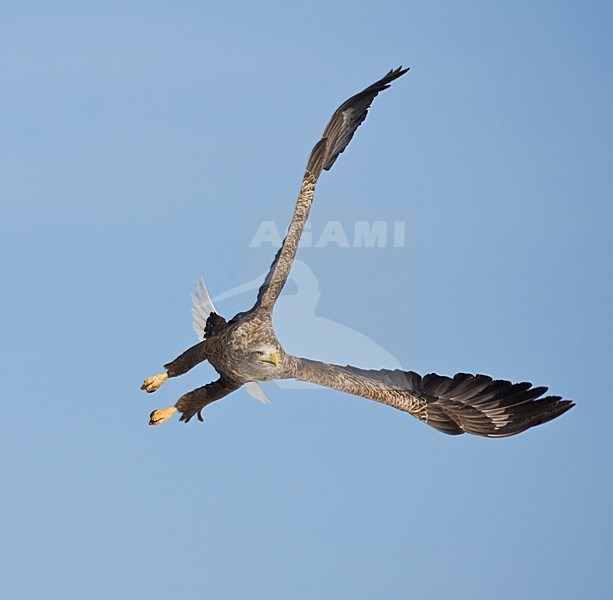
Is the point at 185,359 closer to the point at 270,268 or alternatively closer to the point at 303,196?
the point at 270,268

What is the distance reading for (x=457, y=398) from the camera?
51.9ft

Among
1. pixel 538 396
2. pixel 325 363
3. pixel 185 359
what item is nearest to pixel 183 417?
pixel 185 359

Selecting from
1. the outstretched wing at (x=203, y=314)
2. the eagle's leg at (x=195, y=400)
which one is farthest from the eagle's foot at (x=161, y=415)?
the outstretched wing at (x=203, y=314)

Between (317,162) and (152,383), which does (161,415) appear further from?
(317,162)

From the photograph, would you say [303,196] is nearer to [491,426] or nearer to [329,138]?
[329,138]

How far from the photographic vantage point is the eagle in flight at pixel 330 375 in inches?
546

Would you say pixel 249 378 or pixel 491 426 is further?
pixel 491 426

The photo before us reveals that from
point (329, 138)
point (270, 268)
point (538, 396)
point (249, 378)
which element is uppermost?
point (329, 138)

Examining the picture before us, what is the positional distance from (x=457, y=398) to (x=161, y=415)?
13.5 ft

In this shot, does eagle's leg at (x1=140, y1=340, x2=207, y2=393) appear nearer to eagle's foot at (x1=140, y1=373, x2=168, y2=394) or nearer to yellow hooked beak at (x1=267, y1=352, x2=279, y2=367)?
eagle's foot at (x1=140, y1=373, x2=168, y2=394)

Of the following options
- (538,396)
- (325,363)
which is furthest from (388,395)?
(538,396)

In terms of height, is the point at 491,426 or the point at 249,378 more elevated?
the point at 249,378

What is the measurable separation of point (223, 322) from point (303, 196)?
208 cm

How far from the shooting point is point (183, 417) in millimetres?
15023
